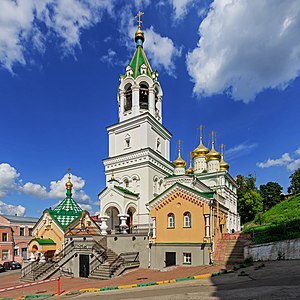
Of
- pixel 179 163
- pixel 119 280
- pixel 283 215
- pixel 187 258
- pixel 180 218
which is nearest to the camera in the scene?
pixel 119 280

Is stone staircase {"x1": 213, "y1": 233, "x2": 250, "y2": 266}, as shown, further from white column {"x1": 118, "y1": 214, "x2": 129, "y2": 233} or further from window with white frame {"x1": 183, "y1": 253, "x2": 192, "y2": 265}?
white column {"x1": 118, "y1": 214, "x2": 129, "y2": 233}

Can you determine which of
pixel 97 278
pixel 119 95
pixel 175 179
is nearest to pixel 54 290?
pixel 97 278

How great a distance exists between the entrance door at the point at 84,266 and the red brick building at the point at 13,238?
18.5 m

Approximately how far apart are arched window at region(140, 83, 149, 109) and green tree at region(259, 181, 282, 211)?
44.7 m

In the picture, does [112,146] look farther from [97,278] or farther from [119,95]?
[97,278]

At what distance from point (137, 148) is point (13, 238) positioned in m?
→ 19.7

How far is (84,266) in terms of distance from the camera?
1995cm

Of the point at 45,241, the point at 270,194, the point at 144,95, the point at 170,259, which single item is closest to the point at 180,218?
the point at 170,259

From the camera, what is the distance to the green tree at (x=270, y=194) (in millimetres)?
64625

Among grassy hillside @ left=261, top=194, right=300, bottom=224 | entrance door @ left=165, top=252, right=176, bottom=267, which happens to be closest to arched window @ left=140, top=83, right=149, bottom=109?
entrance door @ left=165, top=252, right=176, bottom=267

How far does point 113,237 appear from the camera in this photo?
69.3ft

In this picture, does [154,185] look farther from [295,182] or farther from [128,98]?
[295,182]

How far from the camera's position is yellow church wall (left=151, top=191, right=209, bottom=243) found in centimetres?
1998

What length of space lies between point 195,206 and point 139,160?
8.88 m
